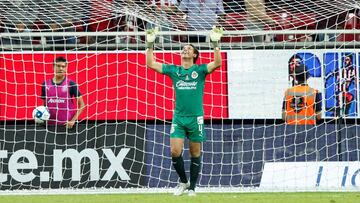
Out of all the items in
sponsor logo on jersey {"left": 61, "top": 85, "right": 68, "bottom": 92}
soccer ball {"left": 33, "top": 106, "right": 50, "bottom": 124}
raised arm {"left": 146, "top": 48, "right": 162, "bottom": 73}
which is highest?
raised arm {"left": 146, "top": 48, "right": 162, "bottom": 73}

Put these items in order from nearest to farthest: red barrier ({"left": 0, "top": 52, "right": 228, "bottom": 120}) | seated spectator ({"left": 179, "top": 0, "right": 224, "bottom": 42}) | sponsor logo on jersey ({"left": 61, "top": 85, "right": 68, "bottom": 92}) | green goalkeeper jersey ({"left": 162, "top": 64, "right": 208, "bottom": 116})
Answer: green goalkeeper jersey ({"left": 162, "top": 64, "right": 208, "bottom": 116})
sponsor logo on jersey ({"left": 61, "top": 85, "right": 68, "bottom": 92})
seated spectator ({"left": 179, "top": 0, "right": 224, "bottom": 42})
red barrier ({"left": 0, "top": 52, "right": 228, "bottom": 120})

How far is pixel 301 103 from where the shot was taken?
1563 centimetres

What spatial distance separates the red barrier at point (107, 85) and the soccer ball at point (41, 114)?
655 millimetres

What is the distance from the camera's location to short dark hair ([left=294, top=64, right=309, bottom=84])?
1570 centimetres

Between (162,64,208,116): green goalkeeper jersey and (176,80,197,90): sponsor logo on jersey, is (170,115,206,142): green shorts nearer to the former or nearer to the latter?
(162,64,208,116): green goalkeeper jersey

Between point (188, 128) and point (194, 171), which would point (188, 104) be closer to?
point (188, 128)

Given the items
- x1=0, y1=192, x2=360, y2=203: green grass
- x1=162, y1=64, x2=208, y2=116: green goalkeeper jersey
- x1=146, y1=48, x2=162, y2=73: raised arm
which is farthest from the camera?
x1=146, y1=48, x2=162, y2=73: raised arm

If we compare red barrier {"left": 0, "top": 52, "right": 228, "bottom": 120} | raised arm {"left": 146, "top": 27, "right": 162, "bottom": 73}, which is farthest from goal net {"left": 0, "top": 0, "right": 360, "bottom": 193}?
raised arm {"left": 146, "top": 27, "right": 162, "bottom": 73}

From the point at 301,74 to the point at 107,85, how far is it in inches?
117

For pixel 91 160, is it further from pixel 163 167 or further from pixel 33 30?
pixel 33 30

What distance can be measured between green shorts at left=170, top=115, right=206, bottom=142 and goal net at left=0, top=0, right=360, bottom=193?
7.17 ft

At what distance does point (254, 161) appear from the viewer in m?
15.5

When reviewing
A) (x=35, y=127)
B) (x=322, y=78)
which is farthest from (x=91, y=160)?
(x=322, y=78)

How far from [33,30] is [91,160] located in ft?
6.95
